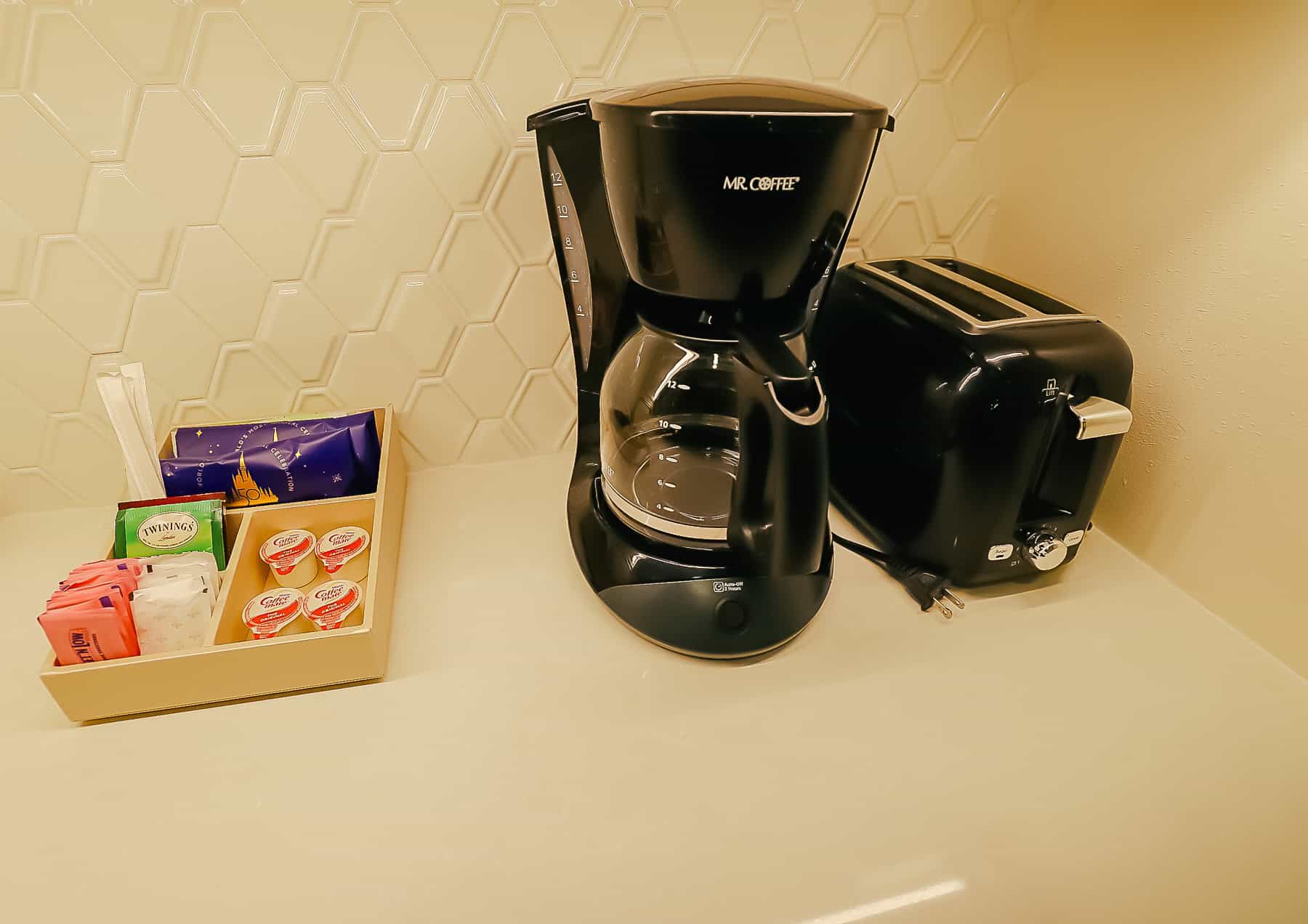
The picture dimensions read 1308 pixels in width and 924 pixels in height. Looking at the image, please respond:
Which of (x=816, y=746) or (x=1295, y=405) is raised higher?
(x=1295, y=405)

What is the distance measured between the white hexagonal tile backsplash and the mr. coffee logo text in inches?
14.1

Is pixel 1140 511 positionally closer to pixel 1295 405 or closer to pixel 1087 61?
pixel 1295 405

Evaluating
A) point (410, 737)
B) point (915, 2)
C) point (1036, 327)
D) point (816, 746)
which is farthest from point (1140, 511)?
point (410, 737)

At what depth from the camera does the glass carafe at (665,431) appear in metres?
0.67

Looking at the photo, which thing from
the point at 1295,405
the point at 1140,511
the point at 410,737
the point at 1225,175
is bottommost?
the point at 410,737

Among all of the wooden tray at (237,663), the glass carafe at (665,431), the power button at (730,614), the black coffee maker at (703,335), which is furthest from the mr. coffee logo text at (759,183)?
the wooden tray at (237,663)

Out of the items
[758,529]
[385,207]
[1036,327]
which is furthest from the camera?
[385,207]

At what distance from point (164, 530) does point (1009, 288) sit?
834 millimetres

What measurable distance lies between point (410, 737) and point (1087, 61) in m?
0.93

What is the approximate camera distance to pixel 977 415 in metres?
0.61

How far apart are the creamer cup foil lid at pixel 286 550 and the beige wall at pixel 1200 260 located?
32.6 inches

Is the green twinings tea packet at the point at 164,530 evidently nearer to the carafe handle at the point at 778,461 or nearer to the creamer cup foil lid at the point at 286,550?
the creamer cup foil lid at the point at 286,550

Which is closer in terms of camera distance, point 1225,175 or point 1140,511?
point 1225,175

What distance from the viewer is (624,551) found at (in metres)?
0.64
